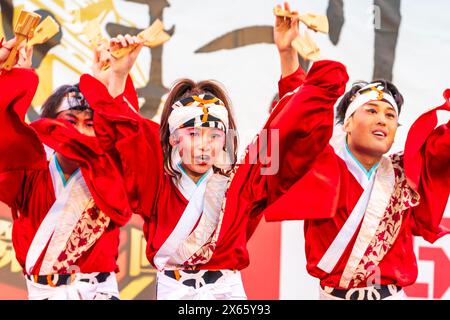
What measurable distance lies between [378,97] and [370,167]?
0.96 feet

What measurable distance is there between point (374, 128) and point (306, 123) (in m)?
0.38

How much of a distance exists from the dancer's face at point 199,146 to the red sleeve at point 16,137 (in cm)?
57

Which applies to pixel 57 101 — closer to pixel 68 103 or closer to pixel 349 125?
pixel 68 103

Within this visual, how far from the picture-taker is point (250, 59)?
386cm

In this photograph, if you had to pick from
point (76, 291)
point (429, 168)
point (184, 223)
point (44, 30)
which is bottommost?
point (76, 291)

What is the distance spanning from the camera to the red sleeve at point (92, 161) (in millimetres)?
3109

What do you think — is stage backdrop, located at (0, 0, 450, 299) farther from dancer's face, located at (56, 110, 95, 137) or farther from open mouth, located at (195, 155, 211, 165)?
→ open mouth, located at (195, 155, 211, 165)

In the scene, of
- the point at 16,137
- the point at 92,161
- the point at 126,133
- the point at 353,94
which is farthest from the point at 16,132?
the point at 353,94

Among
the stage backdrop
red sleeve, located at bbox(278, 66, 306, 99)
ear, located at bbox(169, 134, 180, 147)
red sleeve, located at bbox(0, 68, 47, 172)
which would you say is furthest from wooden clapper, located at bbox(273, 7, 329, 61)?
red sleeve, located at bbox(0, 68, 47, 172)

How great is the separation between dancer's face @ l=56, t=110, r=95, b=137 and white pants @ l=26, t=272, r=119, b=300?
23.8 inches

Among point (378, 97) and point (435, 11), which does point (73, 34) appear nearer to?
point (378, 97)

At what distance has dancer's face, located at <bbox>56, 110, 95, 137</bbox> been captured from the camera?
3285 millimetres
